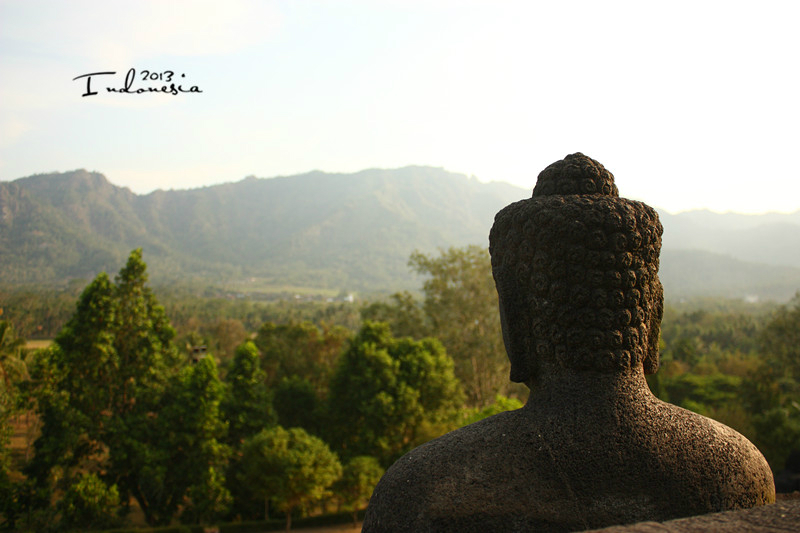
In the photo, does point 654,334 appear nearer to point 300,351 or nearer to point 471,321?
point 471,321

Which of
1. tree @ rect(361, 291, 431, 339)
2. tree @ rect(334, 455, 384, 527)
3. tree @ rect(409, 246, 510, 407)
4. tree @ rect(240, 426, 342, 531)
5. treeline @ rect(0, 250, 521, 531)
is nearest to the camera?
treeline @ rect(0, 250, 521, 531)

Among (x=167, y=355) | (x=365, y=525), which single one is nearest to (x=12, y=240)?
(x=167, y=355)

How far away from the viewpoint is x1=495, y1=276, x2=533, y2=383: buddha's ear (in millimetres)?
3840

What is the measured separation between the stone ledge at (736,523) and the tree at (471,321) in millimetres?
34279

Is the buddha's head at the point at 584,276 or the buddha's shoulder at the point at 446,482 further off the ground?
the buddha's head at the point at 584,276

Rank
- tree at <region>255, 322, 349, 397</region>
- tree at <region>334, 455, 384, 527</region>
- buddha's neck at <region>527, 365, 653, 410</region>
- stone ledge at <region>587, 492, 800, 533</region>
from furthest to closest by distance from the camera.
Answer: tree at <region>255, 322, 349, 397</region>, tree at <region>334, 455, 384, 527</region>, buddha's neck at <region>527, 365, 653, 410</region>, stone ledge at <region>587, 492, 800, 533</region>

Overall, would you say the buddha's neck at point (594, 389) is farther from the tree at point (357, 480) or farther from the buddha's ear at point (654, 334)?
the tree at point (357, 480)

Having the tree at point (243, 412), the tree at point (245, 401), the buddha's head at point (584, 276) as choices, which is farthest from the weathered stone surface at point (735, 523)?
the tree at point (245, 401)

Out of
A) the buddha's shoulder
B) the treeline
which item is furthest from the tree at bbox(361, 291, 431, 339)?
the buddha's shoulder

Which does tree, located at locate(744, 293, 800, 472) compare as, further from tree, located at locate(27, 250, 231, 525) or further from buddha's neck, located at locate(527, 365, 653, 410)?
buddha's neck, located at locate(527, 365, 653, 410)

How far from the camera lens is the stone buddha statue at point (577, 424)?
10.6 ft

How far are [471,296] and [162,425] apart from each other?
21.2 meters

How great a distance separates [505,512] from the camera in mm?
3166

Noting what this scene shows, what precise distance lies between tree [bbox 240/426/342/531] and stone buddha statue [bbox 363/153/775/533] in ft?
69.7
